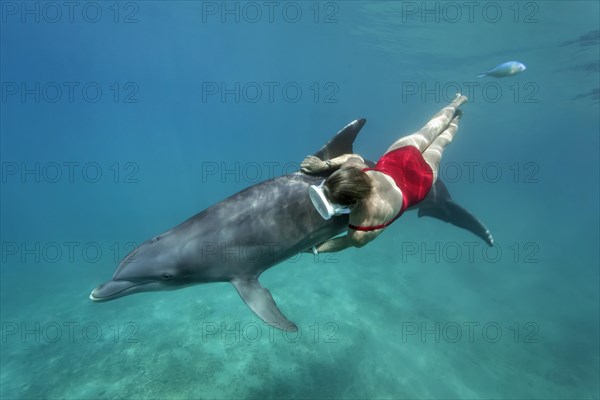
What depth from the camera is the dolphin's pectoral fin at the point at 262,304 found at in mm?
4574

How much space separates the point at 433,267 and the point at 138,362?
14.8m

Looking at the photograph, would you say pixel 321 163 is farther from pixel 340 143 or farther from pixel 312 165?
pixel 340 143

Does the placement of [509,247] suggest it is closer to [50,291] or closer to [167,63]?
[50,291]

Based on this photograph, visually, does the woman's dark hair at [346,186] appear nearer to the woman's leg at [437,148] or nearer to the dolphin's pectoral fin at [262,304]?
the dolphin's pectoral fin at [262,304]

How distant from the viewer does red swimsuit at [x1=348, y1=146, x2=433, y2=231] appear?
486 cm

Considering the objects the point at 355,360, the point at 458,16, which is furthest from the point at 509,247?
the point at 355,360

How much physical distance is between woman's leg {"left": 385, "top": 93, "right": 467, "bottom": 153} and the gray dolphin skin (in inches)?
65.4

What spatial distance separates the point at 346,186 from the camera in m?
3.54

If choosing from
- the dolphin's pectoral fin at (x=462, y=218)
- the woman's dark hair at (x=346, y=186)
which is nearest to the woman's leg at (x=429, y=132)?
the woman's dark hair at (x=346, y=186)

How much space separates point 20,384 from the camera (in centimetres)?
937

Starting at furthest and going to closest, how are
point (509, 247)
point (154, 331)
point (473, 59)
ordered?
point (473, 59) < point (509, 247) < point (154, 331)

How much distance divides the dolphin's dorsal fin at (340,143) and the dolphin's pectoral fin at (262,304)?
214cm

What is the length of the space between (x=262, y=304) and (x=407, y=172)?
2.76 meters

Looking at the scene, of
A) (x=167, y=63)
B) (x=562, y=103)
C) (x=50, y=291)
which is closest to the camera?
(x=50, y=291)
